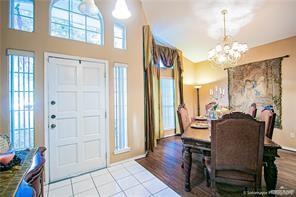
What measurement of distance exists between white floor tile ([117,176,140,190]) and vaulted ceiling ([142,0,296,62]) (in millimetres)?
3699

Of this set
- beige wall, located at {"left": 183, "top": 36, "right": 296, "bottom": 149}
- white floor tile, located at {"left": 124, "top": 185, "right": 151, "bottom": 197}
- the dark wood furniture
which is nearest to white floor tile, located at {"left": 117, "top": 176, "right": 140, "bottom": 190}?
white floor tile, located at {"left": 124, "top": 185, "right": 151, "bottom": 197}

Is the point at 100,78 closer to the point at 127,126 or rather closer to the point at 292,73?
the point at 127,126

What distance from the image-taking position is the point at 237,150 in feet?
5.40

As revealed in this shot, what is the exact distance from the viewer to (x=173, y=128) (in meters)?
5.91

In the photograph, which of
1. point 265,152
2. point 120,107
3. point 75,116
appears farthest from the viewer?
point 120,107

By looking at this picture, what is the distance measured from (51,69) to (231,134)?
110 inches

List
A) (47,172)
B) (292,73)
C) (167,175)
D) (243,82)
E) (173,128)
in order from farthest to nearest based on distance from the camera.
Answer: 1. (173,128)
2. (243,82)
3. (292,73)
4. (167,175)
5. (47,172)

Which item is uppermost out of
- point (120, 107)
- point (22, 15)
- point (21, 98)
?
point (22, 15)

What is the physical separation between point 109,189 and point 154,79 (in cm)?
354

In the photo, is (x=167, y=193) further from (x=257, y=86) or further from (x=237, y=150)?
(x=257, y=86)

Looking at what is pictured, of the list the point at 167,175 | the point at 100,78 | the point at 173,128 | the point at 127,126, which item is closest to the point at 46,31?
the point at 100,78

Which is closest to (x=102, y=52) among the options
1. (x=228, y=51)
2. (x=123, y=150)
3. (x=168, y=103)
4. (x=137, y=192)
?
(x=123, y=150)

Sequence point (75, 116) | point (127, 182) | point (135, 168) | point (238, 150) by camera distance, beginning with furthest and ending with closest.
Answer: point (135, 168) → point (75, 116) → point (127, 182) → point (238, 150)

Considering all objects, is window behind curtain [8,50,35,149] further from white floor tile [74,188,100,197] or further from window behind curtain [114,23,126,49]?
window behind curtain [114,23,126,49]
